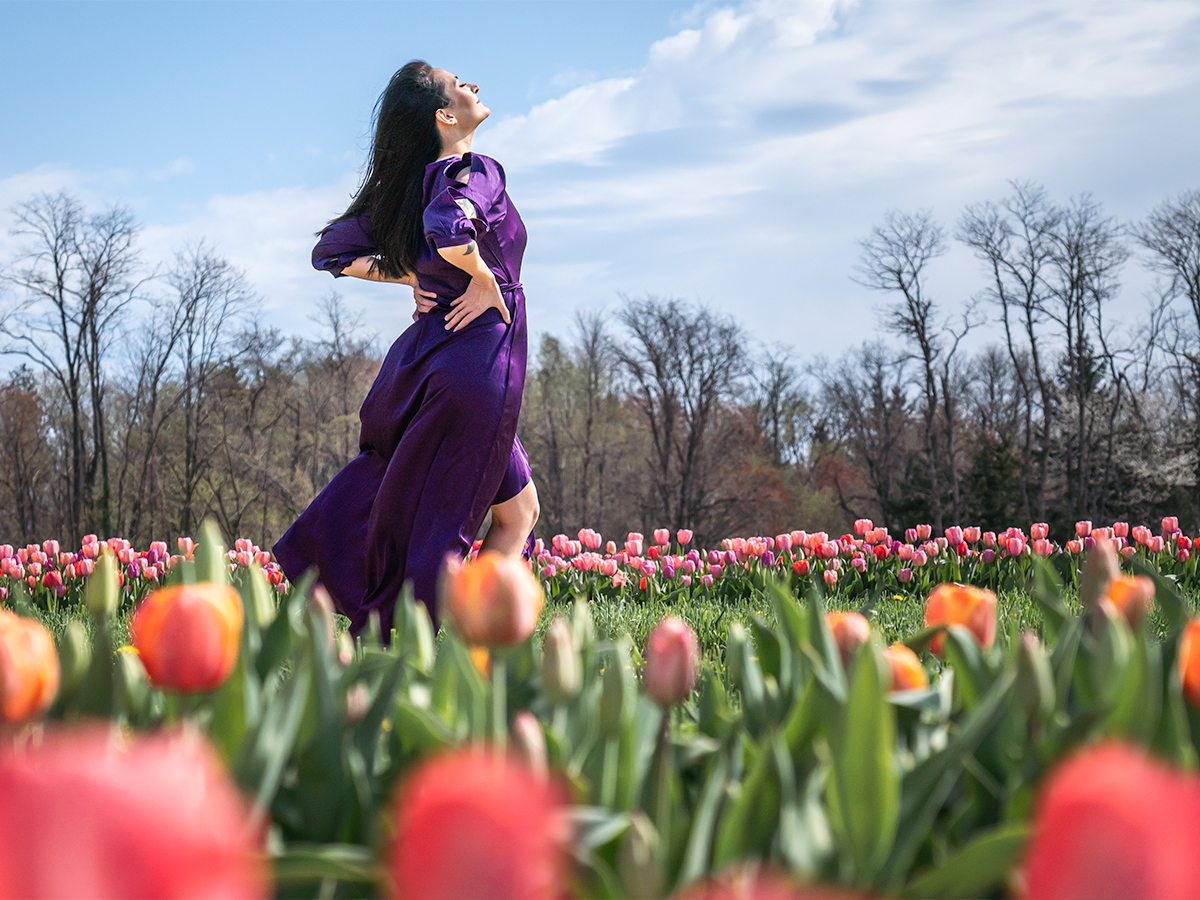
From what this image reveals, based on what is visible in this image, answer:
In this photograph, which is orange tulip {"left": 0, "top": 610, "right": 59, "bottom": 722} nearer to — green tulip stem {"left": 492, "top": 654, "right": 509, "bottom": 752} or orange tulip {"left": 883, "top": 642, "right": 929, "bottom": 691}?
green tulip stem {"left": 492, "top": 654, "right": 509, "bottom": 752}

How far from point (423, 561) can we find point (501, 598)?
9.87 ft

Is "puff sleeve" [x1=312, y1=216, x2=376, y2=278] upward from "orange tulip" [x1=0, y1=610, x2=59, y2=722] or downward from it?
upward

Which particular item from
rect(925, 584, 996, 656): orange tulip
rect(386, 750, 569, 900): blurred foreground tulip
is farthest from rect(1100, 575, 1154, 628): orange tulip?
rect(386, 750, 569, 900): blurred foreground tulip

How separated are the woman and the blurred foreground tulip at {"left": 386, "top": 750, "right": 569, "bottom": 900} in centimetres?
361

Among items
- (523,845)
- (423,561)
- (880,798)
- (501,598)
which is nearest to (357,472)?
(423,561)

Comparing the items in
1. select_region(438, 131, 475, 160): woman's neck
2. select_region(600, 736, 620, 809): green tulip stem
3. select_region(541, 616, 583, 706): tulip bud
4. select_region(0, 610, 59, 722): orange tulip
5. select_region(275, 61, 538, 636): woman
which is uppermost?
select_region(438, 131, 475, 160): woman's neck

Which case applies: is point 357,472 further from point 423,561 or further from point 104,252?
point 104,252

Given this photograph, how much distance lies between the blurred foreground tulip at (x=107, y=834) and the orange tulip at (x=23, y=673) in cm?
62

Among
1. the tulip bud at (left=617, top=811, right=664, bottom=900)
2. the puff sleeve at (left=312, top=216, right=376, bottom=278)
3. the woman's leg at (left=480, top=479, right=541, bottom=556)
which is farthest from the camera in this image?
the puff sleeve at (left=312, top=216, right=376, bottom=278)

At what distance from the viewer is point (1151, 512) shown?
2458cm

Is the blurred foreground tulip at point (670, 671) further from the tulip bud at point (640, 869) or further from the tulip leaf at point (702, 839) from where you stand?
the tulip bud at point (640, 869)

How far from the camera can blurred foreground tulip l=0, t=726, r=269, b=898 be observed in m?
0.37

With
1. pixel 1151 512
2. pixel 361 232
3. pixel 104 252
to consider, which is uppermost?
pixel 104 252

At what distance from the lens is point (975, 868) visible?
771mm
